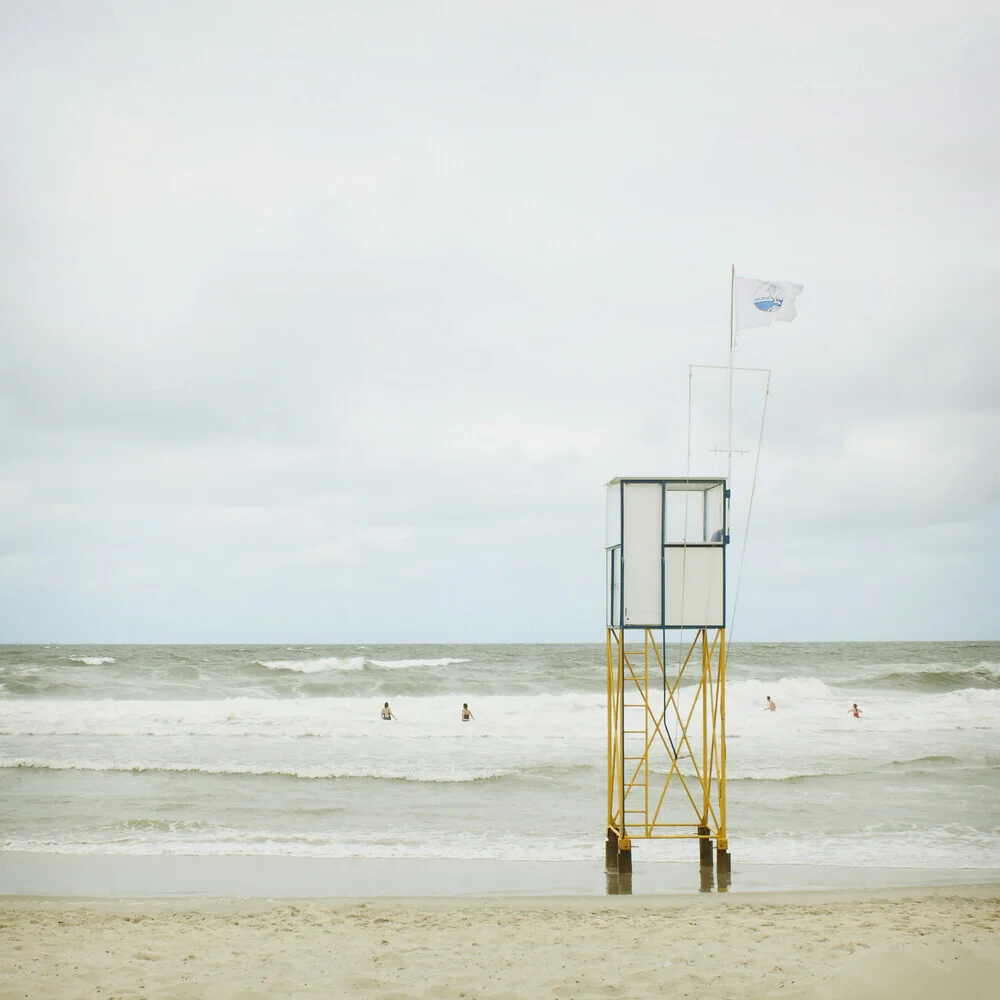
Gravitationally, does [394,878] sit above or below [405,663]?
above

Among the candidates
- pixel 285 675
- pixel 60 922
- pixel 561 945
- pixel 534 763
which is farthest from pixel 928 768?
pixel 285 675

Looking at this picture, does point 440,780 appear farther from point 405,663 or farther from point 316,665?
point 405,663

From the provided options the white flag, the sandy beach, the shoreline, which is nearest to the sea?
the shoreline

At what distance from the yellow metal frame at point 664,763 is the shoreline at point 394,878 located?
2.02 feet

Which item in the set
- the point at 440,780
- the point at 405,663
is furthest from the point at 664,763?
the point at 405,663

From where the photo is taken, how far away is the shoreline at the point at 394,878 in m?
11.1

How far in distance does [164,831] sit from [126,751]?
9460 mm

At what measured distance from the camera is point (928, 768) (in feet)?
67.4

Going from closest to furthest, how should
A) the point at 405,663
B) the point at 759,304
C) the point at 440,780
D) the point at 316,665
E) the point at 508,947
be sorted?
the point at 508,947, the point at 759,304, the point at 440,780, the point at 316,665, the point at 405,663

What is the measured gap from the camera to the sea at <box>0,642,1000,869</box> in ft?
44.9

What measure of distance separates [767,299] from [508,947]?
775cm

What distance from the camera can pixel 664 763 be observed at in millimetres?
21203

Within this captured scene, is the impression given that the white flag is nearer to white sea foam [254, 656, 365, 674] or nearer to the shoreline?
the shoreline

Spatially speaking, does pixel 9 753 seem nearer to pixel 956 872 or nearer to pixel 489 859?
pixel 489 859
